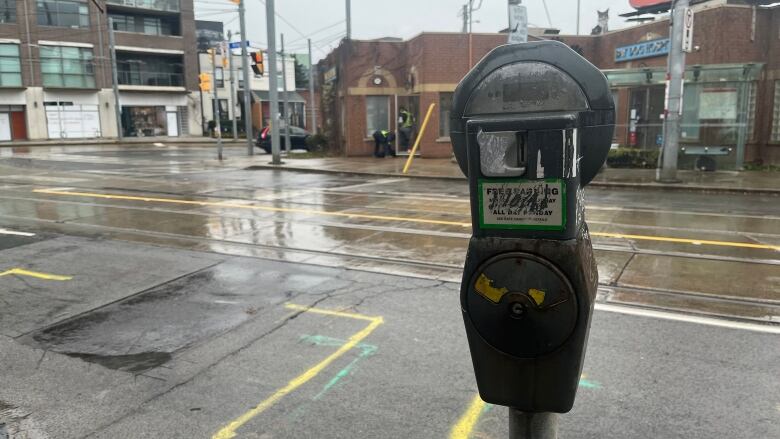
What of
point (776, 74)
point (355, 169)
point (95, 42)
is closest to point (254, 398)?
point (355, 169)

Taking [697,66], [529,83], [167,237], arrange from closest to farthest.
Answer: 1. [529,83]
2. [167,237]
3. [697,66]

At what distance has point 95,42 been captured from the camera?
45.1 metres

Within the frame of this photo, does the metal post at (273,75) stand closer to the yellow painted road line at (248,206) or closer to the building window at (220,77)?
the yellow painted road line at (248,206)

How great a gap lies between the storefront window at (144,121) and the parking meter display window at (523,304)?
51.4 m

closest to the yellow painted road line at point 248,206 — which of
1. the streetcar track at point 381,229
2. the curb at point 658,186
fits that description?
the streetcar track at point 381,229

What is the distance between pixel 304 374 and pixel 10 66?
46088 mm

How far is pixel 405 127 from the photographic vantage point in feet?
75.4

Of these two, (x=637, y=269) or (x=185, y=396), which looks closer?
(x=185, y=396)

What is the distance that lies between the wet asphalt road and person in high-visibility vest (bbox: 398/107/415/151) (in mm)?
13096

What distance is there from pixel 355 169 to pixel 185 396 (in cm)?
1490

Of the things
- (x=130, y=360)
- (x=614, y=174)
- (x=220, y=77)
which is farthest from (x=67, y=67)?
(x=130, y=360)

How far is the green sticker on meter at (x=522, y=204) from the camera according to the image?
6.48 feet

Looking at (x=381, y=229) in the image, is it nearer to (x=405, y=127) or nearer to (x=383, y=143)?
(x=383, y=143)

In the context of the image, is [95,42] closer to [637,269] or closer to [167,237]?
[167,237]
